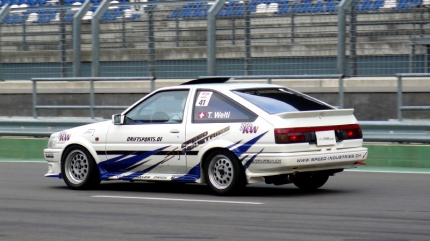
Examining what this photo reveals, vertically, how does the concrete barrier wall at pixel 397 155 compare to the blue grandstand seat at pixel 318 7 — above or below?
below

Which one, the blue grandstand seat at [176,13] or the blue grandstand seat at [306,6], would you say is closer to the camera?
the blue grandstand seat at [306,6]

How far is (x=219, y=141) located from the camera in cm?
1094

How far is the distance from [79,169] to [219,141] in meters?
2.42

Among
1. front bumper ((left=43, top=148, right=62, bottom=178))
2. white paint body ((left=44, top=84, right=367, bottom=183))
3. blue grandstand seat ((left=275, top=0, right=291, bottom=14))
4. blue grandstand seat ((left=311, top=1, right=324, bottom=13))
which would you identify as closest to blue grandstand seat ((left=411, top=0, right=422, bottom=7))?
blue grandstand seat ((left=311, top=1, right=324, bottom=13))

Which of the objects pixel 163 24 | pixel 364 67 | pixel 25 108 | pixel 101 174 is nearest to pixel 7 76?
pixel 25 108

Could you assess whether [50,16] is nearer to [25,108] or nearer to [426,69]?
[25,108]

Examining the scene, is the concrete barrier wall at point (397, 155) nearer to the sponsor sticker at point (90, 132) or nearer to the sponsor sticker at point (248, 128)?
the sponsor sticker at point (248, 128)

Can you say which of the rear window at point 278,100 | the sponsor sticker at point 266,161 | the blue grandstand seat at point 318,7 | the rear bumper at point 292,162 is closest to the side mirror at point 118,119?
the rear window at point 278,100

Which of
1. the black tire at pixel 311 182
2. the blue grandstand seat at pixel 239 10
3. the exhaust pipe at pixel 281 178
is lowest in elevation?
the black tire at pixel 311 182

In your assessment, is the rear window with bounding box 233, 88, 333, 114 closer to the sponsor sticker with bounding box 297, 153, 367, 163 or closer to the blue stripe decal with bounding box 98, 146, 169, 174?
the sponsor sticker with bounding box 297, 153, 367, 163

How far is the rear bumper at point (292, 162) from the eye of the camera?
10523 millimetres

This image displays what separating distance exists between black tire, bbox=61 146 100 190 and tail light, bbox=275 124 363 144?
9.59ft

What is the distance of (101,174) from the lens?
12148mm

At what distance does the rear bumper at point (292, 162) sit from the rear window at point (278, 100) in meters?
0.62
